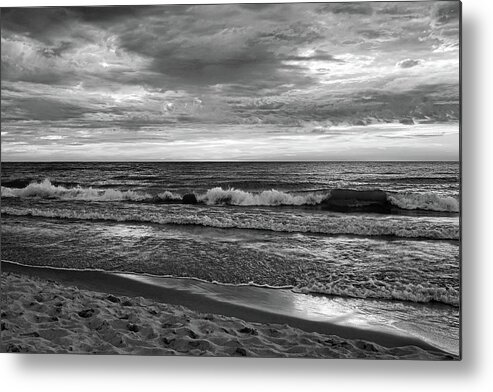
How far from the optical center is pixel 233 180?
8.48ft

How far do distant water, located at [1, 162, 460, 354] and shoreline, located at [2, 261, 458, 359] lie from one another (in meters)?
0.06

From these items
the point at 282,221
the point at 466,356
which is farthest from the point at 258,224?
the point at 466,356

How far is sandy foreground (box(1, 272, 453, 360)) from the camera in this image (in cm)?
246

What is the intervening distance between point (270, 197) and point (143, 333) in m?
0.86

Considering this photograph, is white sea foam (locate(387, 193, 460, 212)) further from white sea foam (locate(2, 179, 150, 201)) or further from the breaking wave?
white sea foam (locate(2, 179, 150, 201))

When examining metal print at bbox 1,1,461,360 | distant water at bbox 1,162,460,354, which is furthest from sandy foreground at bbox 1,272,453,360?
distant water at bbox 1,162,460,354

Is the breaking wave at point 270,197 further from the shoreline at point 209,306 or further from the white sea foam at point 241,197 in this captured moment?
the shoreline at point 209,306

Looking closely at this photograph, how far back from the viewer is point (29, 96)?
2.64 metres

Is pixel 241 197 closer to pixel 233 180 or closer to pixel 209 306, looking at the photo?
pixel 233 180

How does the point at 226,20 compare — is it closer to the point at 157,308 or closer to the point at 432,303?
the point at 157,308

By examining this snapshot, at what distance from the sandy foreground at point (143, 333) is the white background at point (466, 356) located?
0.33 ft

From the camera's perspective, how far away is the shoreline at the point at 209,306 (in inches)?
95.7

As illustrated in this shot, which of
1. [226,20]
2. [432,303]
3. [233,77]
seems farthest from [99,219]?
[432,303]

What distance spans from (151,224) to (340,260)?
35.6 inches
